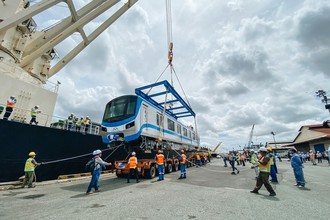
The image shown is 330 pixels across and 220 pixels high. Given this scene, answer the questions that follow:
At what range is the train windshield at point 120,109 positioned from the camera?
7975 mm

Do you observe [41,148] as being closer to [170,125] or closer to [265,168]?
[170,125]

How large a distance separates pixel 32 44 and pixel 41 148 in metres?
9.05

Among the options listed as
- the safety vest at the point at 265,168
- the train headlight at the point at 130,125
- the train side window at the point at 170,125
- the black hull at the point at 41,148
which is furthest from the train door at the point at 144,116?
the safety vest at the point at 265,168

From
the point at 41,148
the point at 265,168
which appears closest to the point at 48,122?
the point at 41,148

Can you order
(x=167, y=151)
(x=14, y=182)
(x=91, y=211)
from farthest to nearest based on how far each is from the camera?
(x=167, y=151)
(x=14, y=182)
(x=91, y=211)

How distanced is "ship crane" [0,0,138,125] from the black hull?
1919 millimetres

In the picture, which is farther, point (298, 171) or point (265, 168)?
point (298, 171)

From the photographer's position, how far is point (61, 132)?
9203 mm

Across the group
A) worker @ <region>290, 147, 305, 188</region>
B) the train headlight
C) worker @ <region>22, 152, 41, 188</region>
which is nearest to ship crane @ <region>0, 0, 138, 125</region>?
worker @ <region>22, 152, 41, 188</region>

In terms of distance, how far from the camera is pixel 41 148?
8320mm

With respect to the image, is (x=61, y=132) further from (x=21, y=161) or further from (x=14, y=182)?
(x=14, y=182)

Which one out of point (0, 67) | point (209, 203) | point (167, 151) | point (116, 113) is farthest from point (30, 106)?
point (209, 203)

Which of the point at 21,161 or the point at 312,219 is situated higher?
the point at 21,161

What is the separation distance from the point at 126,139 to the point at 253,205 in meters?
5.41
